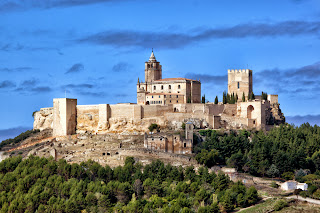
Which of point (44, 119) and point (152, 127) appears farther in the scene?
point (44, 119)

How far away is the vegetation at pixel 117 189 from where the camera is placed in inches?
2195

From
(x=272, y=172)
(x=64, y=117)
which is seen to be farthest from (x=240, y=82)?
(x=64, y=117)

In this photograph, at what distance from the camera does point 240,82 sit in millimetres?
78188

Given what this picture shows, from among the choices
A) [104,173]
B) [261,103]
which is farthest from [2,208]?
[261,103]

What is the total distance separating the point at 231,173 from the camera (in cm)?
6203

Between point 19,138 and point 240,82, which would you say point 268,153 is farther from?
point 19,138

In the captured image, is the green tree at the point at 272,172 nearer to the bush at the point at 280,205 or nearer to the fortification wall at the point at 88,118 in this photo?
the bush at the point at 280,205

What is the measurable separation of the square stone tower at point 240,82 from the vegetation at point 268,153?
733 cm

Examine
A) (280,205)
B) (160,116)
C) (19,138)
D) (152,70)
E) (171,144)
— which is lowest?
(280,205)

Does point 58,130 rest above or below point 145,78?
below

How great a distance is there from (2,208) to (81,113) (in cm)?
1892

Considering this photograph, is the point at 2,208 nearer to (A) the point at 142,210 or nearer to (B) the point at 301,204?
(A) the point at 142,210

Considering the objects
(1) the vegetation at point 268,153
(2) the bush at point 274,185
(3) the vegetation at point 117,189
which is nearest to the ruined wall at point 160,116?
(1) the vegetation at point 268,153

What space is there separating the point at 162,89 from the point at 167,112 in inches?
202
